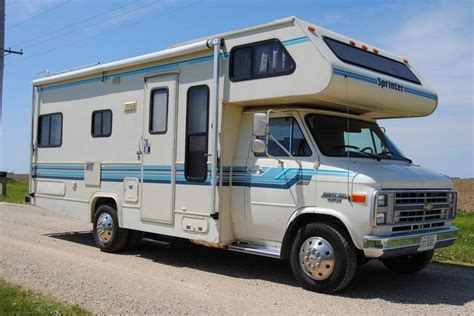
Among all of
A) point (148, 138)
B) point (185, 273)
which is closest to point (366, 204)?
point (185, 273)

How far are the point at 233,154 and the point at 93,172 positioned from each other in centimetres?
321

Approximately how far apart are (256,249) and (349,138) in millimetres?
1945

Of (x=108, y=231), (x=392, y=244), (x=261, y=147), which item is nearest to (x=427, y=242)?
(x=392, y=244)

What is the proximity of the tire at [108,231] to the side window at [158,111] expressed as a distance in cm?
176

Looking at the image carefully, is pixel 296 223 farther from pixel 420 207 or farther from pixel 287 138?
pixel 420 207

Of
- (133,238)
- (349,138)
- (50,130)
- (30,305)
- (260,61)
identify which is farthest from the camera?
(50,130)

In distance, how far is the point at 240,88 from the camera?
297 inches

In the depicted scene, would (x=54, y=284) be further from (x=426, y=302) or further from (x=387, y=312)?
(x=426, y=302)

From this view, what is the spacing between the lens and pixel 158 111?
874cm

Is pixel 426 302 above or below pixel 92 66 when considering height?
below

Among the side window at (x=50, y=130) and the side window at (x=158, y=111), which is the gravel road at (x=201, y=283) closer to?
the side window at (x=50, y=130)

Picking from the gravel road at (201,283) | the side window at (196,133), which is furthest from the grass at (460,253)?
the side window at (196,133)

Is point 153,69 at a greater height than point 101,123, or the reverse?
point 153,69

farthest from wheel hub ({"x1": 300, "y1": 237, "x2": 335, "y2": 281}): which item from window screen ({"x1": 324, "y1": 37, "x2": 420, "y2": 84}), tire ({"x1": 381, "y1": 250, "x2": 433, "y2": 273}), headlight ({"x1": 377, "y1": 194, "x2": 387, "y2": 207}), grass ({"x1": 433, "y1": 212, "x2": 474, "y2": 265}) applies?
grass ({"x1": 433, "y1": 212, "x2": 474, "y2": 265})
